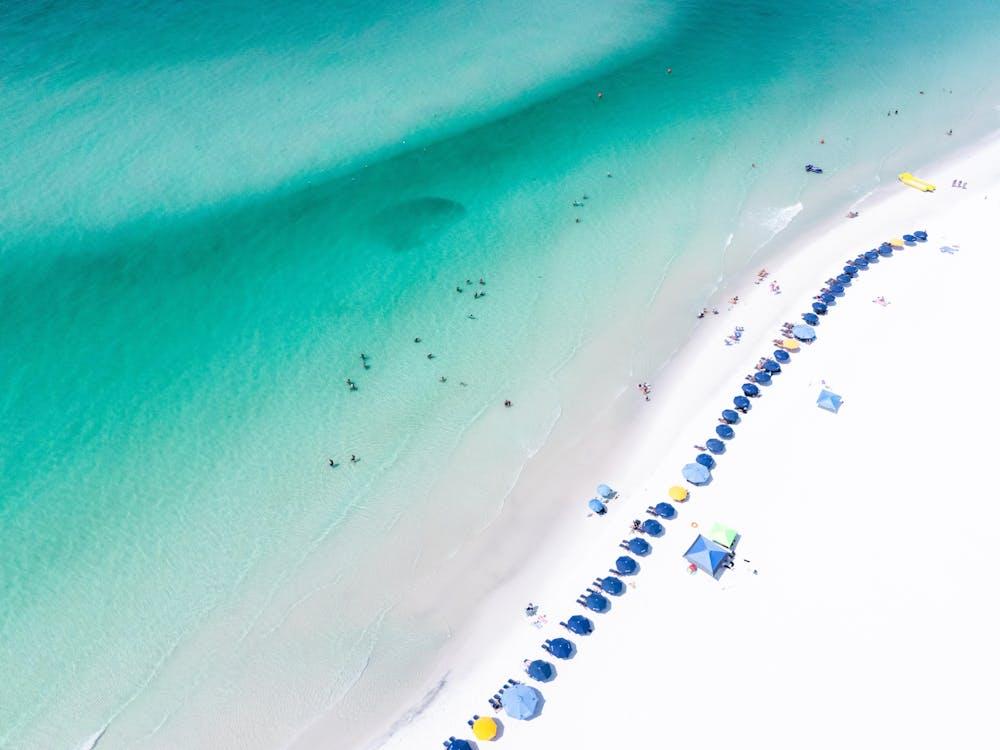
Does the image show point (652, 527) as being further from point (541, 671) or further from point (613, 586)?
point (541, 671)

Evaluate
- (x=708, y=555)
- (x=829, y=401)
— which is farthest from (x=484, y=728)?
(x=829, y=401)

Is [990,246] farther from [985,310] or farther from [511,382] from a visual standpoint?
[511,382]

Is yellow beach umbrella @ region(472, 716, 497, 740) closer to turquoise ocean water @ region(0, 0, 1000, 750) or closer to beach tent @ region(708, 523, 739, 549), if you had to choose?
turquoise ocean water @ region(0, 0, 1000, 750)

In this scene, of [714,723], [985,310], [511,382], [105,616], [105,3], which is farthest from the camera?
[105,3]

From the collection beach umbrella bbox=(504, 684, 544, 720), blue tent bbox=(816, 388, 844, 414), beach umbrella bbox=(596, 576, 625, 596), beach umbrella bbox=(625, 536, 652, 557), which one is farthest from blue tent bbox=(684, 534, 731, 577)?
blue tent bbox=(816, 388, 844, 414)

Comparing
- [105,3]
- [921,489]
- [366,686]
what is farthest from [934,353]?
[105,3]

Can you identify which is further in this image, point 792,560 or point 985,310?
point 985,310

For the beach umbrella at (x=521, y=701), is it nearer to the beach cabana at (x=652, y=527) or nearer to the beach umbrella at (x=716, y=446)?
the beach cabana at (x=652, y=527)

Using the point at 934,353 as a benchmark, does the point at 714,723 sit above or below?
below
